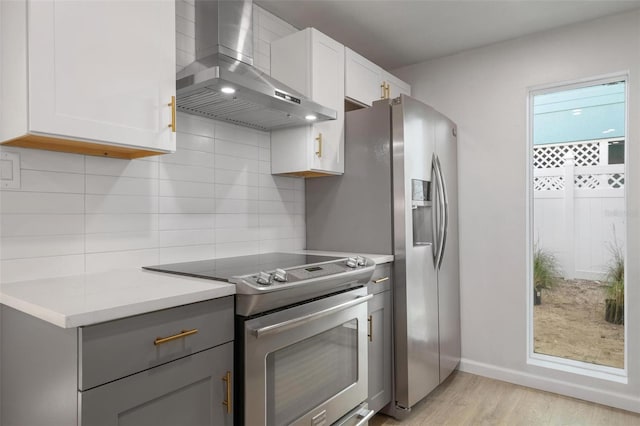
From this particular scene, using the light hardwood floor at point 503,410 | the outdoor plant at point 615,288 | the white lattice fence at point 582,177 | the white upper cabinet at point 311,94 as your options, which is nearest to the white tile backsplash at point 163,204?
the white upper cabinet at point 311,94

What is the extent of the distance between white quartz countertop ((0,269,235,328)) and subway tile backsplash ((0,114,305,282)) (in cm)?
13

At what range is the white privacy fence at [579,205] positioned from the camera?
9.04 ft

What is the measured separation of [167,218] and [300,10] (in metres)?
1.56

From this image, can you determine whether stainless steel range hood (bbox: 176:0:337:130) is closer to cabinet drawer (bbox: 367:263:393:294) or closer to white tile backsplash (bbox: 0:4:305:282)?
white tile backsplash (bbox: 0:4:305:282)

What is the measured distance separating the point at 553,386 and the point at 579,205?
1299 mm

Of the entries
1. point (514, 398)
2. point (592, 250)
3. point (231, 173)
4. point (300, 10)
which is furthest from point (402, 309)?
point (300, 10)

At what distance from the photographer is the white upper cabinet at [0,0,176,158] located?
1.28m

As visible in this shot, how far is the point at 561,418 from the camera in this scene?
244 centimetres

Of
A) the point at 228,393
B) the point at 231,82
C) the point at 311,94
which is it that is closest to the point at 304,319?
the point at 228,393

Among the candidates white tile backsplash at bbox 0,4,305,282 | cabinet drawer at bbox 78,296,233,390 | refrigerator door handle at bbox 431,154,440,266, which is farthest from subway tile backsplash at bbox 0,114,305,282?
refrigerator door handle at bbox 431,154,440,266

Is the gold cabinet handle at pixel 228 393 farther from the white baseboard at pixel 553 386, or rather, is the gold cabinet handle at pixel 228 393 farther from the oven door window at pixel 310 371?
the white baseboard at pixel 553 386

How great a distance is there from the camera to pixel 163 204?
1.98 meters

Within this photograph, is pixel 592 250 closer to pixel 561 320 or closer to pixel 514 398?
pixel 561 320

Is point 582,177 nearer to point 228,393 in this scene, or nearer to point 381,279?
point 381,279
